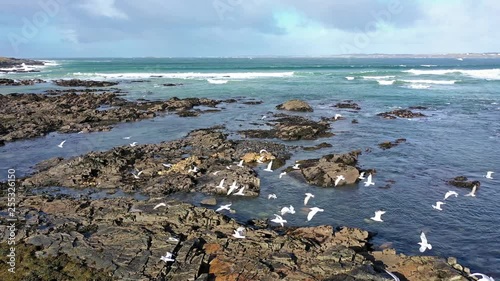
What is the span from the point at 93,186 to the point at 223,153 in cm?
768

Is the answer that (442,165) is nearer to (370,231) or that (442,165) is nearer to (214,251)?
(370,231)

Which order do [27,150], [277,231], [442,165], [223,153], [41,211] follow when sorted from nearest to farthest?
[277,231] < [41,211] < [442,165] < [223,153] < [27,150]

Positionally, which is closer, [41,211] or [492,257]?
[492,257]

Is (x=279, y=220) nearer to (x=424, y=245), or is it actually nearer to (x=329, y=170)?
(x=424, y=245)

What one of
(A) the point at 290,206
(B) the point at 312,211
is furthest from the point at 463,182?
(A) the point at 290,206

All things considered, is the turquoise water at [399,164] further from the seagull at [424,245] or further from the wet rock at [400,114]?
the wet rock at [400,114]

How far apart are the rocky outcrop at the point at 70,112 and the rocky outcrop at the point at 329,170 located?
1820 centimetres

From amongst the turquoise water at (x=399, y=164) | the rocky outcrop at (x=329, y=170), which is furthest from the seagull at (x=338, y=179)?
the turquoise water at (x=399, y=164)

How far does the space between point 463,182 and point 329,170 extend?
6.21 meters

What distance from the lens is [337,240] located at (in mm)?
12953

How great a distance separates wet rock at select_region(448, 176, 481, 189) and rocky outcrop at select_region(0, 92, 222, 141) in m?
24.8

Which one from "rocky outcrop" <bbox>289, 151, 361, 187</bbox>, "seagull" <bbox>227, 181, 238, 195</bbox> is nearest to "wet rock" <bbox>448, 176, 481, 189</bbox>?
"rocky outcrop" <bbox>289, 151, 361, 187</bbox>

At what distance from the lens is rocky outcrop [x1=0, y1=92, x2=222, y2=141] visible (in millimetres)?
31233

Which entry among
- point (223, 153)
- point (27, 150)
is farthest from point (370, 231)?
point (27, 150)
